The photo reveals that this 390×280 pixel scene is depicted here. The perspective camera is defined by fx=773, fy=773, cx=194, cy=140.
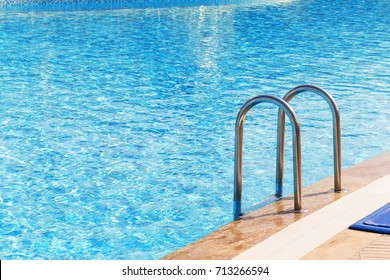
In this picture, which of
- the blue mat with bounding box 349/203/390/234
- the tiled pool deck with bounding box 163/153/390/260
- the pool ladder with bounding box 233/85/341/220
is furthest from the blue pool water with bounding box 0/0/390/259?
the blue mat with bounding box 349/203/390/234

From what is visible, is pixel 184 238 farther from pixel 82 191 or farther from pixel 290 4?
pixel 290 4

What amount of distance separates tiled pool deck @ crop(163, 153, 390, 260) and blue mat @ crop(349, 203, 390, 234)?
5cm

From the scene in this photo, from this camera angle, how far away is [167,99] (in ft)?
33.7

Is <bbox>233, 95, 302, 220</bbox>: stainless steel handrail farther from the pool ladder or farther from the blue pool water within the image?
the blue pool water

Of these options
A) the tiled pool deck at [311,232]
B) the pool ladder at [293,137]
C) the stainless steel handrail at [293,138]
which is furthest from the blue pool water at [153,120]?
the tiled pool deck at [311,232]

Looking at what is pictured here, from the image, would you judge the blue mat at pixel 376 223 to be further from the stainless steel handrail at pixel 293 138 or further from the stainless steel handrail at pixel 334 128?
the stainless steel handrail at pixel 334 128

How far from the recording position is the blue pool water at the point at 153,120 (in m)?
6.21

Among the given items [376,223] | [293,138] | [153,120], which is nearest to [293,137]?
[293,138]

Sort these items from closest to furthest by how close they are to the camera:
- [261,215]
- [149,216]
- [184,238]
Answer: [261,215] < [184,238] < [149,216]

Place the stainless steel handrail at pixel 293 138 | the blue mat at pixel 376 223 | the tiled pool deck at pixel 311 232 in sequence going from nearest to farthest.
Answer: the tiled pool deck at pixel 311 232 → the blue mat at pixel 376 223 → the stainless steel handrail at pixel 293 138

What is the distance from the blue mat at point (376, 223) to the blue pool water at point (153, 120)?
3.33 ft

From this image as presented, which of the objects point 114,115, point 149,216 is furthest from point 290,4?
point 149,216

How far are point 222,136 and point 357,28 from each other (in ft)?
29.6

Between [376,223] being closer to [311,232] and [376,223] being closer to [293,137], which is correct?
[311,232]
